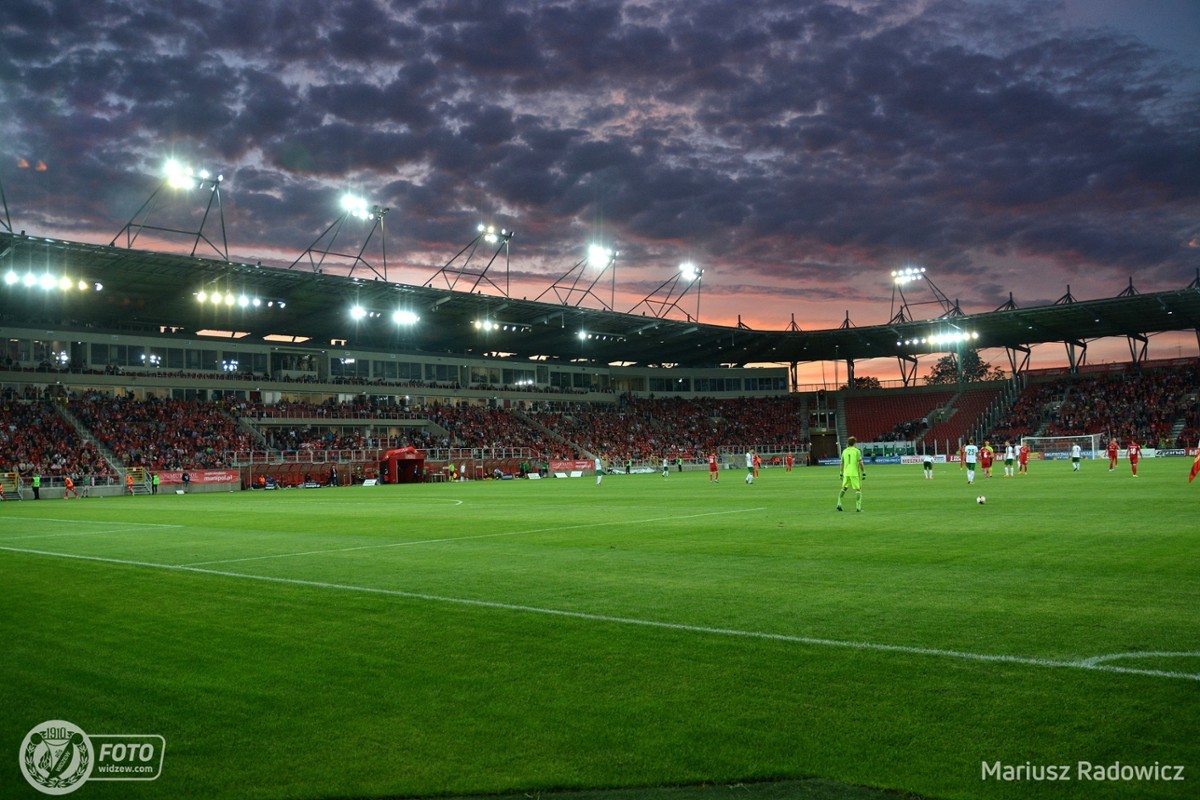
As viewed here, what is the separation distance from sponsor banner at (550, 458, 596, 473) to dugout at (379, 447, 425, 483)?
39.9ft

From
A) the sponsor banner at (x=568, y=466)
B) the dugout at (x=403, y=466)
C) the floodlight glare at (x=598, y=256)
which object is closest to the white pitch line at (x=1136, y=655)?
the dugout at (x=403, y=466)

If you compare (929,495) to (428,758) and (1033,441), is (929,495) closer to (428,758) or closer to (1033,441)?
(428,758)

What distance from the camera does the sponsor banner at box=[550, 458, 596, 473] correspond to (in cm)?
6788

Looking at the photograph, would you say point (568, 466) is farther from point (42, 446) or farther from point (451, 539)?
point (451, 539)

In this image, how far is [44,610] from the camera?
999cm

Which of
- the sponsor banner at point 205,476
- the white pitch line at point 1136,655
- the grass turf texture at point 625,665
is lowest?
the grass turf texture at point 625,665

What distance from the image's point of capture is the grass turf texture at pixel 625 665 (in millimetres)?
4746

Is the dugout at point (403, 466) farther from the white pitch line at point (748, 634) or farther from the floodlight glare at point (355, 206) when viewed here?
the white pitch line at point (748, 634)

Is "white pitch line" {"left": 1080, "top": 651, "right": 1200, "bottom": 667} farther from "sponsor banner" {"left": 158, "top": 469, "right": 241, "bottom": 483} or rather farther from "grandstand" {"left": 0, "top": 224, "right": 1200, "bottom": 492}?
"sponsor banner" {"left": 158, "top": 469, "right": 241, "bottom": 483}

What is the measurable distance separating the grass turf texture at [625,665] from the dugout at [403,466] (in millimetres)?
43276

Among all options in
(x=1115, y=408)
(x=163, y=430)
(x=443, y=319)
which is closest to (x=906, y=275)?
(x=1115, y=408)

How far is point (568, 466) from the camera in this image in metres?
68.5

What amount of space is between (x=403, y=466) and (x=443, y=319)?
1791 centimetres

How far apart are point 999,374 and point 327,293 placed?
387 feet
